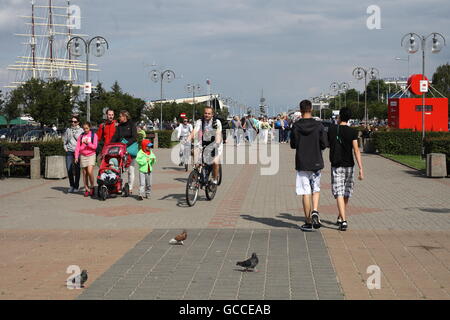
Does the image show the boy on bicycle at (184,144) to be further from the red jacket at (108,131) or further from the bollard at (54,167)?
the red jacket at (108,131)

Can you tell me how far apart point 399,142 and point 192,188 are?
17849 mm

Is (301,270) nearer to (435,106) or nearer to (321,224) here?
(321,224)

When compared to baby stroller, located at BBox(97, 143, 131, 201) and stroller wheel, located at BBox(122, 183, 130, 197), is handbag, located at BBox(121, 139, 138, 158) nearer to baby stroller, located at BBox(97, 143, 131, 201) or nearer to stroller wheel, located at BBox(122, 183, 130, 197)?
baby stroller, located at BBox(97, 143, 131, 201)

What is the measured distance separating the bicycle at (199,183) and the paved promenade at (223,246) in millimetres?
269

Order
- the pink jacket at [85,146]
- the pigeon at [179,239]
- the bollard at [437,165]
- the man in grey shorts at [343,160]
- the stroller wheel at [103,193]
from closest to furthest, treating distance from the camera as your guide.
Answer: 1. the pigeon at [179,239]
2. the man in grey shorts at [343,160]
3. the stroller wheel at [103,193]
4. the pink jacket at [85,146]
5. the bollard at [437,165]

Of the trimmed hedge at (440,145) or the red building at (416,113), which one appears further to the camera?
the red building at (416,113)

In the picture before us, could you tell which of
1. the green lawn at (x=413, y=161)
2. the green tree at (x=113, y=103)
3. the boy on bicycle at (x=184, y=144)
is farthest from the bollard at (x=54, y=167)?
the green tree at (x=113, y=103)

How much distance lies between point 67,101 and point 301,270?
160 ft

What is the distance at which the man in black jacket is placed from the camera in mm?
9492

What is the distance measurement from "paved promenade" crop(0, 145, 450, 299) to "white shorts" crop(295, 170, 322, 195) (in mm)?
609

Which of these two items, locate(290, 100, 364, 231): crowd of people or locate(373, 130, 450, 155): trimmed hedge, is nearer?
locate(290, 100, 364, 231): crowd of people

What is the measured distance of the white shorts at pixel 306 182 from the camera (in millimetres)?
9516

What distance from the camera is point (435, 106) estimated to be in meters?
38.3
